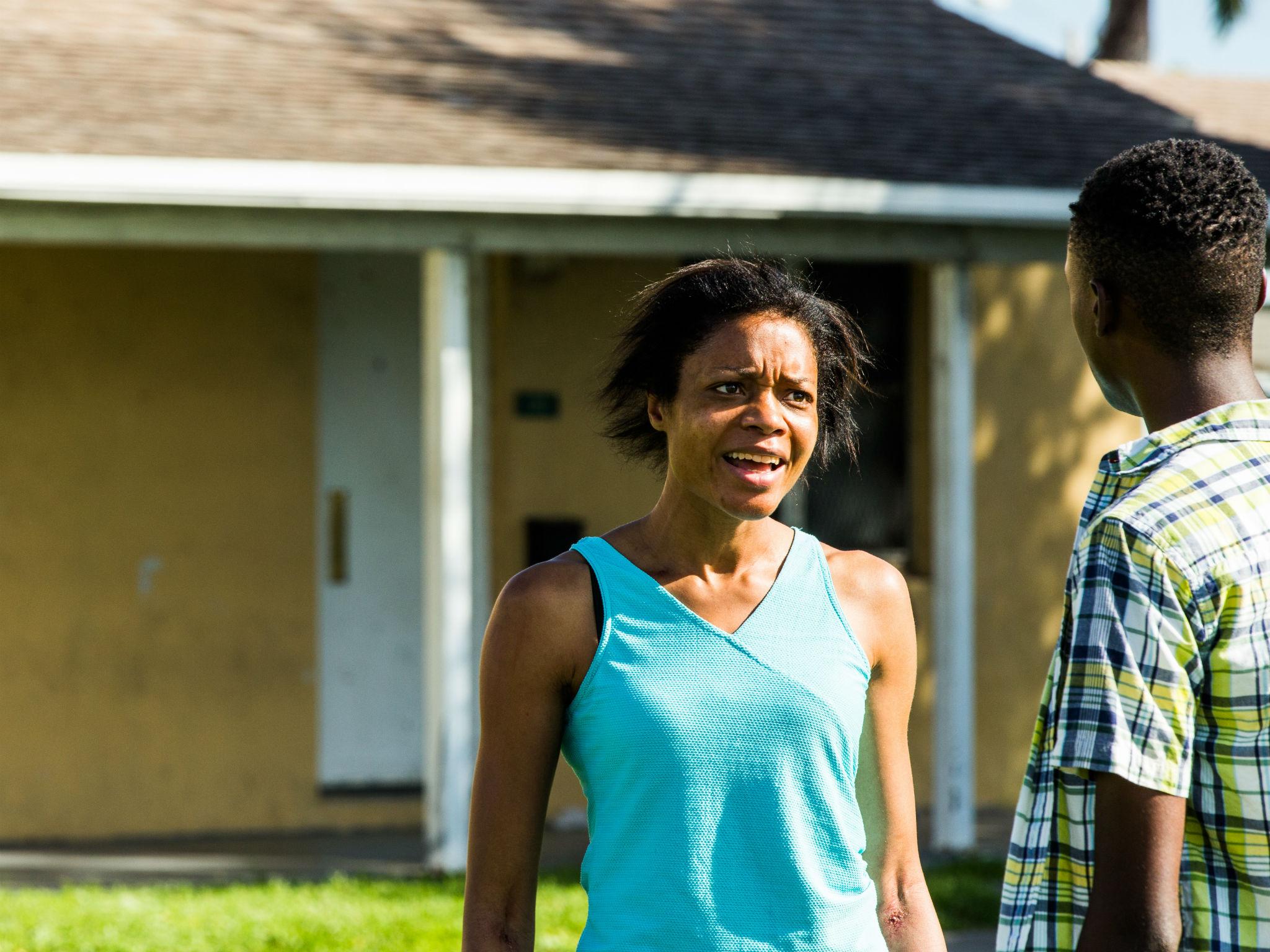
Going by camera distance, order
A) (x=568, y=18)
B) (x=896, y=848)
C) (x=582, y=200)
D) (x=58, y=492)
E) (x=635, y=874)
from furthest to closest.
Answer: (x=568, y=18) → (x=58, y=492) → (x=582, y=200) → (x=896, y=848) → (x=635, y=874)

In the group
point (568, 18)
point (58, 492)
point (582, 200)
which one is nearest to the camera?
point (582, 200)

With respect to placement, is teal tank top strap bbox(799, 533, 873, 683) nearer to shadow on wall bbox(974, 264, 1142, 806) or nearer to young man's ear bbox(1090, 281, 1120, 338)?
young man's ear bbox(1090, 281, 1120, 338)

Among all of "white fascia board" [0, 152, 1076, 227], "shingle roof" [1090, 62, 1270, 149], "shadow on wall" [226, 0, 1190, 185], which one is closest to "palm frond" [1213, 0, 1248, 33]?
"shingle roof" [1090, 62, 1270, 149]

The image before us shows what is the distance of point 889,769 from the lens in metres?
2.44

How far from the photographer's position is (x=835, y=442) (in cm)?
264

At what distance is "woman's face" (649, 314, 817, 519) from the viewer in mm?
2373

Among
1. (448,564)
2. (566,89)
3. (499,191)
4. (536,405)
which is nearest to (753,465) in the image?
(499,191)

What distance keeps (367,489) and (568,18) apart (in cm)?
279

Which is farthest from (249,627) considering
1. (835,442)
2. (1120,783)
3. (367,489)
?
(1120,783)

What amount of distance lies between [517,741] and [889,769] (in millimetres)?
590

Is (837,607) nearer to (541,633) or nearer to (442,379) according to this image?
(541,633)

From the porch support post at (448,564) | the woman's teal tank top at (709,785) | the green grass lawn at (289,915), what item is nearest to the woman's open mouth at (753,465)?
the woman's teal tank top at (709,785)

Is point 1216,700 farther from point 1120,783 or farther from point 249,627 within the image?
point 249,627

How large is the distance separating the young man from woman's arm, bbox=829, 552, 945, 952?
1.50ft
